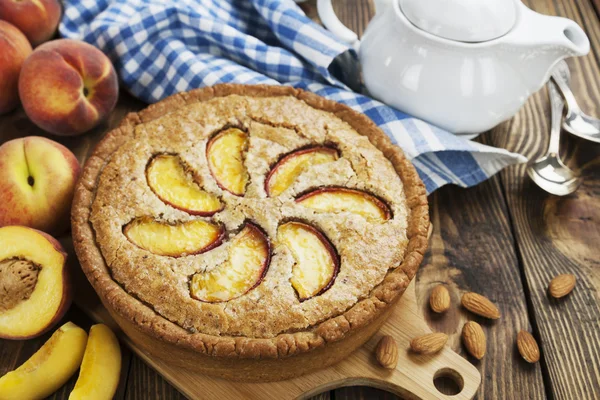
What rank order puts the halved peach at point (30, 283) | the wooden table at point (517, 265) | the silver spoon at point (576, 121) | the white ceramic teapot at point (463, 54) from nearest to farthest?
the halved peach at point (30, 283) → the wooden table at point (517, 265) → the white ceramic teapot at point (463, 54) → the silver spoon at point (576, 121)

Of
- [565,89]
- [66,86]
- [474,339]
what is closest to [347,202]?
[474,339]

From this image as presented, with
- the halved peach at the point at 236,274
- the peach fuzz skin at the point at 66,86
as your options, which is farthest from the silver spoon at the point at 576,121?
the peach fuzz skin at the point at 66,86

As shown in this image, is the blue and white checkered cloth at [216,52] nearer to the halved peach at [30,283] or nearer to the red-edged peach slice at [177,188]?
the red-edged peach slice at [177,188]

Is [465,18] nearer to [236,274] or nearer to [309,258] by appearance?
[309,258]

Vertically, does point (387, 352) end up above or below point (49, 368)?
above

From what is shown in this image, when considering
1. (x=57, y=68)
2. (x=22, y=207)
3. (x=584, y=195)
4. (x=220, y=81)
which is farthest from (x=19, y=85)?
(x=584, y=195)

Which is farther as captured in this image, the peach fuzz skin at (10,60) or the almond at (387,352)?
the peach fuzz skin at (10,60)

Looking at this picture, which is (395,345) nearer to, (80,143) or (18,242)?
(18,242)
